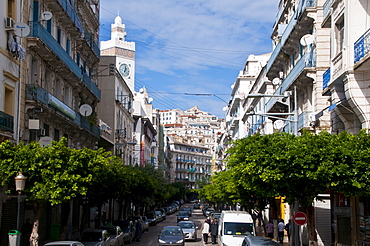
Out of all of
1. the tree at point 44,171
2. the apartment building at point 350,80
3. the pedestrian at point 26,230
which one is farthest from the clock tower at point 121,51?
the tree at point 44,171

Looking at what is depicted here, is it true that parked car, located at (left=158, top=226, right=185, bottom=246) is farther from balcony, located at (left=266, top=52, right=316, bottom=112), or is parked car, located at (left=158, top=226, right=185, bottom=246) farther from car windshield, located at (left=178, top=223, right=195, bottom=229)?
balcony, located at (left=266, top=52, right=316, bottom=112)

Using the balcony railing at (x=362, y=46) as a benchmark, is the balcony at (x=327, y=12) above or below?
Result: above

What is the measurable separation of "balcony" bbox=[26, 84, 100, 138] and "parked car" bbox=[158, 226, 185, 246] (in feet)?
32.1

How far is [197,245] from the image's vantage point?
Result: 33.2 m

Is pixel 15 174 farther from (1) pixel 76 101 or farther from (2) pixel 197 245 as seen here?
(1) pixel 76 101

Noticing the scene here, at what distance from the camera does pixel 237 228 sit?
26016 mm

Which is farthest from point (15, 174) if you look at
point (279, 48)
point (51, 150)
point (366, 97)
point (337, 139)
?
point (279, 48)

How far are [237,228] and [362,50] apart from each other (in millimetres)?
11549

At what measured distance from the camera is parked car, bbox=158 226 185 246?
27.3 meters

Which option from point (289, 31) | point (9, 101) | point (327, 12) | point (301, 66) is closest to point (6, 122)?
point (9, 101)

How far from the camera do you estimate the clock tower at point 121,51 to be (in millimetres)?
118125

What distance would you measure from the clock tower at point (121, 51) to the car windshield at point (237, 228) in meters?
92.3

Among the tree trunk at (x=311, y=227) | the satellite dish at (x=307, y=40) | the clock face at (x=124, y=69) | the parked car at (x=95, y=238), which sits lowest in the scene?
the parked car at (x=95, y=238)

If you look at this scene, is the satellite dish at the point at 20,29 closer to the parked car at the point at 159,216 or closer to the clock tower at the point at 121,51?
the parked car at the point at 159,216
